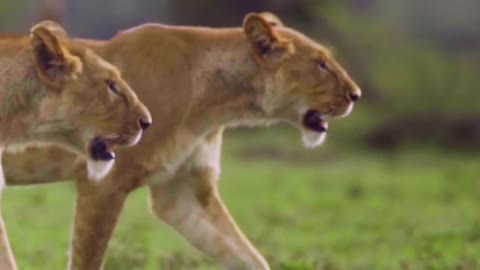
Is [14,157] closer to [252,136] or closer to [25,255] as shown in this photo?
[25,255]

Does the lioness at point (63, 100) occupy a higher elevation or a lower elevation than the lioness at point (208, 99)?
higher

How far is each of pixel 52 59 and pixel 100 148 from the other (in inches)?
16.4

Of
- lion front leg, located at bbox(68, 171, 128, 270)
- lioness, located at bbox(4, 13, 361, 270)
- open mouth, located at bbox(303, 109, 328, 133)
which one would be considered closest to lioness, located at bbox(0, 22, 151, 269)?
lion front leg, located at bbox(68, 171, 128, 270)

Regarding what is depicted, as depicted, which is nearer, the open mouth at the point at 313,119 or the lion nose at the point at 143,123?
the lion nose at the point at 143,123

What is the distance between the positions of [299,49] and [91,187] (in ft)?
3.55

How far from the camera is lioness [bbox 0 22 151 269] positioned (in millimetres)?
5949

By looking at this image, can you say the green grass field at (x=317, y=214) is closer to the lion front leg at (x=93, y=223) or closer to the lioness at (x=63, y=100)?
the lion front leg at (x=93, y=223)

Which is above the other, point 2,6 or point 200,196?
point 200,196

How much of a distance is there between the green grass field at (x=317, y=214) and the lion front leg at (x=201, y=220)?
47cm

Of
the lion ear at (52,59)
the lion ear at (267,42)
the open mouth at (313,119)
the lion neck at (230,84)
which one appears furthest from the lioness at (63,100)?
the open mouth at (313,119)

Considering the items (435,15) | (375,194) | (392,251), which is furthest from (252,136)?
(392,251)

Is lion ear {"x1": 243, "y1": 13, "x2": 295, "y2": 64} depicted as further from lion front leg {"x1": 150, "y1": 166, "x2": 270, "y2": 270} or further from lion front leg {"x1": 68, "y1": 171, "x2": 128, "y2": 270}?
lion front leg {"x1": 68, "y1": 171, "x2": 128, "y2": 270}

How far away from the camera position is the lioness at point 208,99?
673 centimetres

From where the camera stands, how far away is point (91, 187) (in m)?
6.59
